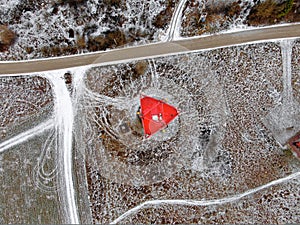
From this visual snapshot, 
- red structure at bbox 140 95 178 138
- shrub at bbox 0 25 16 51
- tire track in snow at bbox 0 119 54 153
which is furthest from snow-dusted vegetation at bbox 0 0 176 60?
tire track in snow at bbox 0 119 54 153

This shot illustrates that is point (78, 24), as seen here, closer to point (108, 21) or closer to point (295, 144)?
point (108, 21)

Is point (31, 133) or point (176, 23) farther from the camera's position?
point (31, 133)

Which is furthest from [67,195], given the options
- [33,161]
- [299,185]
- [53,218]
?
[299,185]

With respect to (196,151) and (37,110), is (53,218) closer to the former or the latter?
(37,110)

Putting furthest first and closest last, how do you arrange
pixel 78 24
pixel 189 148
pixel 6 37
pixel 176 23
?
pixel 189 148 < pixel 176 23 < pixel 78 24 < pixel 6 37

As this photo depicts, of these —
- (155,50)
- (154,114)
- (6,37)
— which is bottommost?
(154,114)

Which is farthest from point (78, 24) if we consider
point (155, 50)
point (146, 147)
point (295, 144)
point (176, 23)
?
point (295, 144)

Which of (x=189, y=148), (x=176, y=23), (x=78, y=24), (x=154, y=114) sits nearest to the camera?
(x=154, y=114)

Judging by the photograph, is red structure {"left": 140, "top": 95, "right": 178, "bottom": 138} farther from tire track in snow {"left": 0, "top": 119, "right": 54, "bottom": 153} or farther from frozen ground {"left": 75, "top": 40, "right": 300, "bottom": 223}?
tire track in snow {"left": 0, "top": 119, "right": 54, "bottom": 153}
